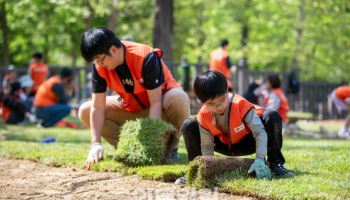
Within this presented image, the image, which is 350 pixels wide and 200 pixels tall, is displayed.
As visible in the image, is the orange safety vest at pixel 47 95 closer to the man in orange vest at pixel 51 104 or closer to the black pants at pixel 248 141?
the man in orange vest at pixel 51 104

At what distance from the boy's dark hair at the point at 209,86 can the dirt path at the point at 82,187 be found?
721 millimetres

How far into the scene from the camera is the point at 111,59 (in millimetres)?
5426

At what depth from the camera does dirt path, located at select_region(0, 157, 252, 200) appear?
14.3 ft

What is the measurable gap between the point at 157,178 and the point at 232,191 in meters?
0.85

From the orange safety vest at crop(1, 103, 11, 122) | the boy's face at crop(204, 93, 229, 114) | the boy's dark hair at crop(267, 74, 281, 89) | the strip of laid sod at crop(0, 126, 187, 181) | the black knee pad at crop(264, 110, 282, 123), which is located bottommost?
the strip of laid sod at crop(0, 126, 187, 181)

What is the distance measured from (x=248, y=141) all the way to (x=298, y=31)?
19.0 meters

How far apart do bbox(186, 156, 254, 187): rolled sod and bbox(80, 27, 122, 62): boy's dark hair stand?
1.43 m

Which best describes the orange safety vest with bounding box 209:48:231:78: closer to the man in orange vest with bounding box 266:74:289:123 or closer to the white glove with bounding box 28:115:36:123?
the man in orange vest with bounding box 266:74:289:123

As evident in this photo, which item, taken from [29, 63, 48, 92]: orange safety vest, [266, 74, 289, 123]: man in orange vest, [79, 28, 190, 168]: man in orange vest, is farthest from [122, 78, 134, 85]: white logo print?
[29, 63, 48, 92]: orange safety vest

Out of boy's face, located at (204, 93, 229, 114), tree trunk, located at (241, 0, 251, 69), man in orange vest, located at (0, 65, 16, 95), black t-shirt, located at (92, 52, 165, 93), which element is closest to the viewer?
boy's face, located at (204, 93, 229, 114)

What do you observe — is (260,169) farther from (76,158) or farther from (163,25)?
(163,25)

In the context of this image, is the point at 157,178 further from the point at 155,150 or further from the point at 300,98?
the point at 300,98

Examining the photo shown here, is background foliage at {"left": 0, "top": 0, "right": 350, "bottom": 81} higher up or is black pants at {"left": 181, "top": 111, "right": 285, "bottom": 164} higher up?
background foliage at {"left": 0, "top": 0, "right": 350, "bottom": 81}

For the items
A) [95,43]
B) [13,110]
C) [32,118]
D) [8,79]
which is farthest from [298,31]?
[95,43]
